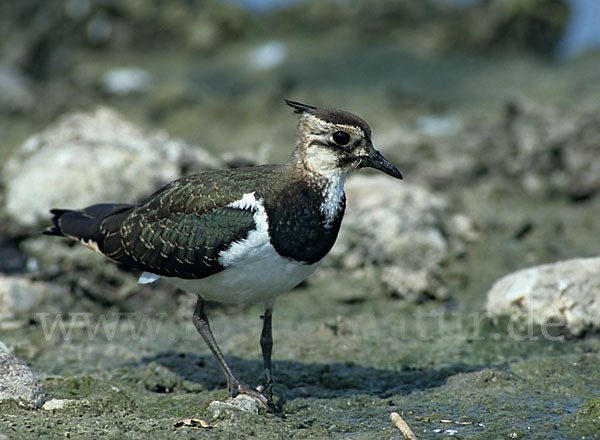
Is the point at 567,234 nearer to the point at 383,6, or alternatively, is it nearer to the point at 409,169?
the point at 409,169

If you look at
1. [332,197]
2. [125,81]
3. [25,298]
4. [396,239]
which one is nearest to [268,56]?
[125,81]

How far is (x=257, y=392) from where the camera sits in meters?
5.34

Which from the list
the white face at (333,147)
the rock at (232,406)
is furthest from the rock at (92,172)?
the rock at (232,406)

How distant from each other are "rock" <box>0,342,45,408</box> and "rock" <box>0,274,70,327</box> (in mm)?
1792

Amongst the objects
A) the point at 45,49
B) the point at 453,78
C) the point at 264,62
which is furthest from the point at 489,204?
the point at 45,49

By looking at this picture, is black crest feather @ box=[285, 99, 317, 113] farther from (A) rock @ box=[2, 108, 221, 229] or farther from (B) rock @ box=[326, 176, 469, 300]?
(A) rock @ box=[2, 108, 221, 229]

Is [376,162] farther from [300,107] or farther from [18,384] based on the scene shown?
[18,384]

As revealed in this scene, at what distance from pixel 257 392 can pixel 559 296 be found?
270cm

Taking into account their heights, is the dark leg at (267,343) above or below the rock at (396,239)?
below

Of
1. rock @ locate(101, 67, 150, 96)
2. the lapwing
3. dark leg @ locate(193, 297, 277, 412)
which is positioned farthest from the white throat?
rock @ locate(101, 67, 150, 96)

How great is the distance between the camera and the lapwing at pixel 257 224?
202 inches

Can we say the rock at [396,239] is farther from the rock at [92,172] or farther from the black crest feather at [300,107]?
the black crest feather at [300,107]

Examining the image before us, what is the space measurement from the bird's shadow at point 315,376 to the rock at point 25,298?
1.27 m

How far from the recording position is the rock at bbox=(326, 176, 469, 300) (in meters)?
7.64
